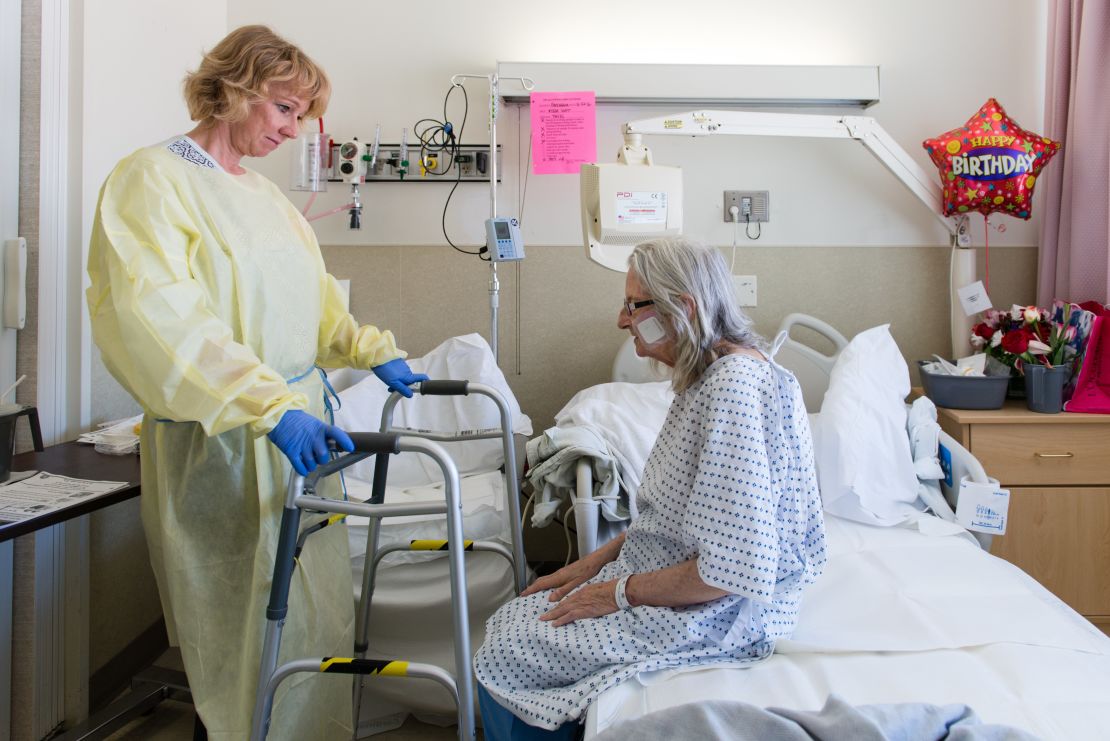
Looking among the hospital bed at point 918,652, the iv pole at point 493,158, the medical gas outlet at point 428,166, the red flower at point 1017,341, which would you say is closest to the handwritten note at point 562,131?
the iv pole at point 493,158

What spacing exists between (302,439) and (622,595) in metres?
0.59

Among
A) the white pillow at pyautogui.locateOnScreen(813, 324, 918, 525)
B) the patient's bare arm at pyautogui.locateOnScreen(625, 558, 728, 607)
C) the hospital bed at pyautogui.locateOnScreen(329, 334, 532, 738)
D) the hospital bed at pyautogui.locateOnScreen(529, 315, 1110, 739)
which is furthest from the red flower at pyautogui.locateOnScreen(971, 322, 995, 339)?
the patient's bare arm at pyautogui.locateOnScreen(625, 558, 728, 607)

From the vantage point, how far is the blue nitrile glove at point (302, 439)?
4.24 feet

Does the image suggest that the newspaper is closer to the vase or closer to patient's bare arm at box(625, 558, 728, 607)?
patient's bare arm at box(625, 558, 728, 607)

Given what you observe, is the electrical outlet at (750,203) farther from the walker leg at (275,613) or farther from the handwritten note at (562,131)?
the walker leg at (275,613)

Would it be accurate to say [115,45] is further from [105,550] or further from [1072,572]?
[1072,572]

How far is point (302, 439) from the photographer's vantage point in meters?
1.30

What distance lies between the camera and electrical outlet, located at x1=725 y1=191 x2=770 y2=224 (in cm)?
286

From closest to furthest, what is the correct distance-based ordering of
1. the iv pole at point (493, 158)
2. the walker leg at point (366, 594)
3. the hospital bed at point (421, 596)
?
the walker leg at point (366, 594) → the hospital bed at point (421, 596) → the iv pole at point (493, 158)

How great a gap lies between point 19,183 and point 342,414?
38.0 inches

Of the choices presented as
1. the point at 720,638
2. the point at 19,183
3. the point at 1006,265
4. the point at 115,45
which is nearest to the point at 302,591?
the point at 720,638

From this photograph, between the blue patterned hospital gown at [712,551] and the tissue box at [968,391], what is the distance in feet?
4.30

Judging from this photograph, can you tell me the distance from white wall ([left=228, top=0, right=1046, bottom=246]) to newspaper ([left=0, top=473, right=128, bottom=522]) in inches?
58.1

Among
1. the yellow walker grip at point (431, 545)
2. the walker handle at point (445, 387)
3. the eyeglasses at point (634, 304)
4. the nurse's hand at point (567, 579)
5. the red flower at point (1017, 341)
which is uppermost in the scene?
the eyeglasses at point (634, 304)
